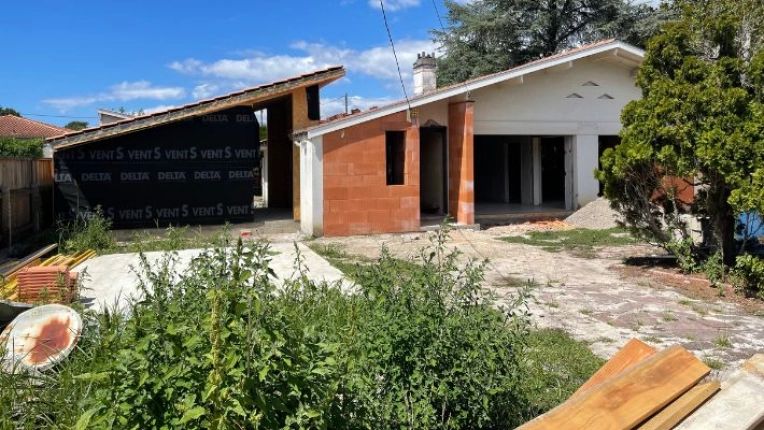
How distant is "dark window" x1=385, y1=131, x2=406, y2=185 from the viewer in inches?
629

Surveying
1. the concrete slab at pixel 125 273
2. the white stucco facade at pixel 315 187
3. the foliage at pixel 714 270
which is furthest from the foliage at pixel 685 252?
the white stucco facade at pixel 315 187

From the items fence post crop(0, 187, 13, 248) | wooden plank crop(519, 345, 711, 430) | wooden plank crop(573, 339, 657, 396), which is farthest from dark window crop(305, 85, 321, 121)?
wooden plank crop(519, 345, 711, 430)

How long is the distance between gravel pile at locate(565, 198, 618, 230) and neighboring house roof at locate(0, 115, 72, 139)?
36.1m

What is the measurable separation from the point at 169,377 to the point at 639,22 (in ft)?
105

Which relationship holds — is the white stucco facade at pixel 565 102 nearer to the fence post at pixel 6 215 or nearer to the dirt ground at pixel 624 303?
the dirt ground at pixel 624 303

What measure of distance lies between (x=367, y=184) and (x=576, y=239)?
5.25m

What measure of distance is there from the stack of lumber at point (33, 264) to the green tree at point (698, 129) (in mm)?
8578

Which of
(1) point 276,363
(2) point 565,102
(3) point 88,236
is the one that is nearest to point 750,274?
(1) point 276,363

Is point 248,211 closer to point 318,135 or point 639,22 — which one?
point 318,135

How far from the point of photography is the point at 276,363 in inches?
99.3

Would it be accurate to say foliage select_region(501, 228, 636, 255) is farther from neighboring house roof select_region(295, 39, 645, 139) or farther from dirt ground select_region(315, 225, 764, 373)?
neighboring house roof select_region(295, 39, 645, 139)

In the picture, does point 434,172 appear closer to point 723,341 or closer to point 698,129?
point 698,129

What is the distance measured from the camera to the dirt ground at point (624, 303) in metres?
6.46

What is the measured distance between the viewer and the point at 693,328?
22.9 feet
